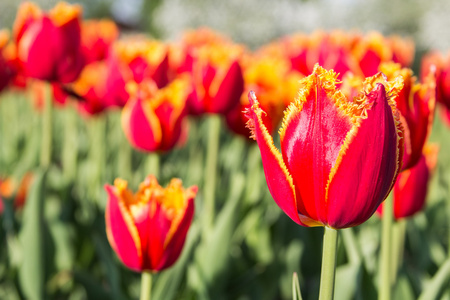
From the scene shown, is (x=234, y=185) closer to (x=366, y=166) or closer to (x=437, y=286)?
(x=437, y=286)

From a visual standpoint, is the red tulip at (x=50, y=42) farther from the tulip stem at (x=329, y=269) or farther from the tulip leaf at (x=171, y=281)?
the tulip stem at (x=329, y=269)

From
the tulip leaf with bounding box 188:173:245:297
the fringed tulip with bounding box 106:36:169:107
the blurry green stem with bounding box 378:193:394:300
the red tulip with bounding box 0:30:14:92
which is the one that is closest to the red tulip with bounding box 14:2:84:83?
the fringed tulip with bounding box 106:36:169:107

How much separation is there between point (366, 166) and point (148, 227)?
19.2 inches

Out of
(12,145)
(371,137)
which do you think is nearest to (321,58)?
(371,137)

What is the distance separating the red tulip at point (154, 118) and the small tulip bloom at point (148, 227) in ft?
1.78

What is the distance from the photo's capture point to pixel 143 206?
96cm

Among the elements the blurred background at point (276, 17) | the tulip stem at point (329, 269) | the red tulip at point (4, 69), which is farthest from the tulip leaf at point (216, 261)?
the blurred background at point (276, 17)

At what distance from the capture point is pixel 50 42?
1.56 m

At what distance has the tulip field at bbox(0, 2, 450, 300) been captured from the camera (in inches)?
23.2

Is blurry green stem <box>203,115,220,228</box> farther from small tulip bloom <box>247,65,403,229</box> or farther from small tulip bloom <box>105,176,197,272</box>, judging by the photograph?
small tulip bloom <box>247,65,403,229</box>

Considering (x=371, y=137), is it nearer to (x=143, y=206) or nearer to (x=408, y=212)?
(x=143, y=206)

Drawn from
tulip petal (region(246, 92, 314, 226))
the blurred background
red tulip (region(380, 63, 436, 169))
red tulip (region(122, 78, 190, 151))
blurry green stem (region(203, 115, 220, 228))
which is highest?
the blurred background

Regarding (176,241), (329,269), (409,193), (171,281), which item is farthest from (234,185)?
(329,269)

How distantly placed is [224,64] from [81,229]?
0.76 metres
